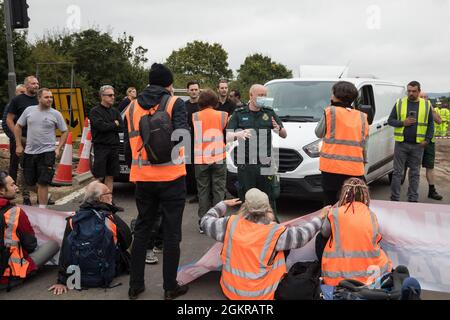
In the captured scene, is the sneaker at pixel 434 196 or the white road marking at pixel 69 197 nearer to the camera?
the white road marking at pixel 69 197

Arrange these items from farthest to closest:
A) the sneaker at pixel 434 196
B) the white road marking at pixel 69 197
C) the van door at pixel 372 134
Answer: the sneaker at pixel 434 196
the white road marking at pixel 69 197
the van door at pixel 372 134

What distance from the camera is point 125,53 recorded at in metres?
32.7

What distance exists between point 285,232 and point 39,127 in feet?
14.1

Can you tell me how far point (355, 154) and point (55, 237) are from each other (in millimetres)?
3260

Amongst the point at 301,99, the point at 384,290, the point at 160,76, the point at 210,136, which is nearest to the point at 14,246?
the point at 160,76

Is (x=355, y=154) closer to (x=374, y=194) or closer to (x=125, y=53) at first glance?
(x=374, y=194)

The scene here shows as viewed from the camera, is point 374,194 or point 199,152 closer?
point 199,152

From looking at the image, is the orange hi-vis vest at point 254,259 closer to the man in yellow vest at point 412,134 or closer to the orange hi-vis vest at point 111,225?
the orange hi-vis vest at point 111,225

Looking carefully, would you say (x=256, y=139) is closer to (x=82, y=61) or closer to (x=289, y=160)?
(x=289, y=160)

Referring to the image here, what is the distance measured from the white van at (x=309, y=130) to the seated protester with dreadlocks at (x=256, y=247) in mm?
2695

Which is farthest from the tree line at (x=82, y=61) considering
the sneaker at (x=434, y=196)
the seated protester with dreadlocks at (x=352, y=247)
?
the seated protester with dreadlocks at (x=352, y=247)

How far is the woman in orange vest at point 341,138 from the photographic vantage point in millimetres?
5176

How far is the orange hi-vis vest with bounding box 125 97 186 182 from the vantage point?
13.5 feet
